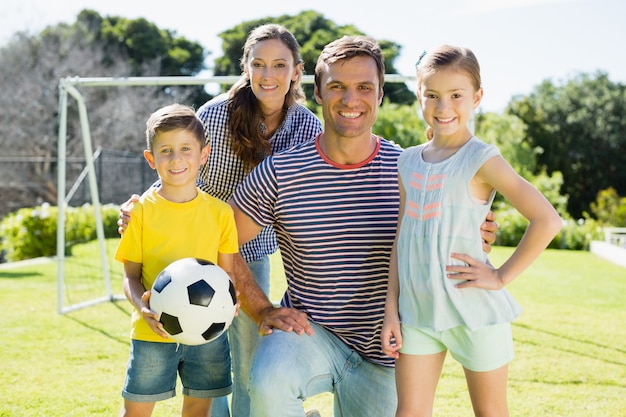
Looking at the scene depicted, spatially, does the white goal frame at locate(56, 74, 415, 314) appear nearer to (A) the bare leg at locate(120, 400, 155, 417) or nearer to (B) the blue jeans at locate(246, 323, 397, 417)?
Answer: (B) the blue jeans at locate(246, 323, 397, 417)

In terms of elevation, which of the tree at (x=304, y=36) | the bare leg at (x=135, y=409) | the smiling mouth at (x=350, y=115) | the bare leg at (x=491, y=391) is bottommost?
the bare leg at (x=135, y=409)

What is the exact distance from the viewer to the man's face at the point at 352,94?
293cm

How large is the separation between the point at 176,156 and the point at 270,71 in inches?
34.2

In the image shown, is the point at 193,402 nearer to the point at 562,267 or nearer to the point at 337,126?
the point at 337,126

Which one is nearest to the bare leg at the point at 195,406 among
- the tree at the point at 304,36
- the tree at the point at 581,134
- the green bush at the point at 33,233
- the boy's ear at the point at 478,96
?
the boy's ear at the point at 478,96

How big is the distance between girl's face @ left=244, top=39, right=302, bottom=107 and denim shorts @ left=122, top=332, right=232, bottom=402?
50.4 inches

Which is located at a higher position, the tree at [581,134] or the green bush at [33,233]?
the tree at [581,134]

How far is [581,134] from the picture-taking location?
35.0 m

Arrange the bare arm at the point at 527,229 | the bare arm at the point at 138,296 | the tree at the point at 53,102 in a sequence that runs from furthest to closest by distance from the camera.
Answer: the tree at the point at 53,102 < the bare arm at the point at 138,296 < the bare arm at the point at 527,229

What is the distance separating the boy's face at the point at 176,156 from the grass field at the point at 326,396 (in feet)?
6.58

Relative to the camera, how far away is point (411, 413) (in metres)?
2.55

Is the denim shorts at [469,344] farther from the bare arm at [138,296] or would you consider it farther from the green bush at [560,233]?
the green bush at [560,233]

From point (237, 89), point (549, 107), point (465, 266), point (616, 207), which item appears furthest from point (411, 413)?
point (549, 107)

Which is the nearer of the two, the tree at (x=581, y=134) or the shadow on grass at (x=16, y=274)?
the shadow on grass at (x=16, y=274)
